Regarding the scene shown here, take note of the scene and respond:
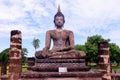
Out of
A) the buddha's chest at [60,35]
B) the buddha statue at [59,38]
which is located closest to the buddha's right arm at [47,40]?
the buddha statue at [59,38]

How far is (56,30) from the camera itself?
1505cm

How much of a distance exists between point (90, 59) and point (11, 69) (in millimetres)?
40739

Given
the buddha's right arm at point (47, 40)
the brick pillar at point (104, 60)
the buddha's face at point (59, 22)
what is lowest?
the brick pillar at point (104, 60)

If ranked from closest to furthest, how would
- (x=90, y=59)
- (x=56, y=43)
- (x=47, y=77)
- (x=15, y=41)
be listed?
(x=47, y=77) → (x=15, y=41) → (x=56, y=43) → (x=90, y=59)

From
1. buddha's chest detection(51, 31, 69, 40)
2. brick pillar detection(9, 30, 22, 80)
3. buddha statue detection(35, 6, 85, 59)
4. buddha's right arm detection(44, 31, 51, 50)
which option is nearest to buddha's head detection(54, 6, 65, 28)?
buddha statue detection(35, 6, 85, 59)

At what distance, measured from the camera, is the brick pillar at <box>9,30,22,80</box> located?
42.6 feet

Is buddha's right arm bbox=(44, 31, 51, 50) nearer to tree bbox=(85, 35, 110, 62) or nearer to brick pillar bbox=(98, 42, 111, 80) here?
brick pillar bbox=(98, 42, 111, 80)

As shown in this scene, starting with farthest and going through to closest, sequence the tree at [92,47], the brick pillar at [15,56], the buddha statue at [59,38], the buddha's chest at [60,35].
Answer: the tree at [92,47], the buddha's chest at [60,35], the buddha statue at [59,38], the brick pillar at [15,56]

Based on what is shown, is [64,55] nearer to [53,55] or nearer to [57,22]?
[53,55]

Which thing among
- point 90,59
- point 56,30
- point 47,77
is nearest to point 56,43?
point 56,30

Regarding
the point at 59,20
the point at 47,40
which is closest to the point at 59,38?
the point at 47,40

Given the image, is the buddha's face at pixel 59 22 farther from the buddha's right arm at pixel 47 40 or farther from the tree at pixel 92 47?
the tree at pixel 92 47

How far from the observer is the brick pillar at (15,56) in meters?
13.0

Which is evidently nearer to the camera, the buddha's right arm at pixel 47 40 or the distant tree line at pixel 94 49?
the buddha's right arm at pixel 47 40
